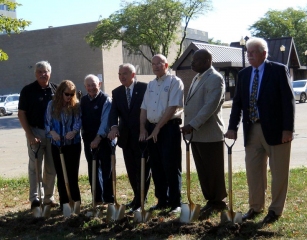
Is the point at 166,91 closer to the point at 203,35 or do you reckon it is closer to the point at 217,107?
the point at 217,107

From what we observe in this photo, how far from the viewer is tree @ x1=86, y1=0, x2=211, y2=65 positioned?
3794 cm

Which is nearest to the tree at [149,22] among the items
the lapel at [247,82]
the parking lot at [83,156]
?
A: the parking lot at [83,156]

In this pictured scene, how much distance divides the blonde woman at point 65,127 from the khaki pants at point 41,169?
1.15ft

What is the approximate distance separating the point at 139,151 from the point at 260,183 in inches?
69.7

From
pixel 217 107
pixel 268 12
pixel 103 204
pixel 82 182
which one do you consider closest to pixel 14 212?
pixel 103 204

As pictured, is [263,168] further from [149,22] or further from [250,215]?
[149,22]

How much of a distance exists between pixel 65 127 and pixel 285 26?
243ft

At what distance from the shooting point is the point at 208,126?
6590 millimetres

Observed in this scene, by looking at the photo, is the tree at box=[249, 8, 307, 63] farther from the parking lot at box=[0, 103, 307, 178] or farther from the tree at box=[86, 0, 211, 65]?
the parking lot at box=[0, 103, 307, 178]

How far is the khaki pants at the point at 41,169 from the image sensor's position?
7.57 m

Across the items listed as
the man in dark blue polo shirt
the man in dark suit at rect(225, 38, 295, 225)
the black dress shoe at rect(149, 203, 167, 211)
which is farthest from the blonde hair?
the man in dark suit at rect(225, 38, 295, 225)

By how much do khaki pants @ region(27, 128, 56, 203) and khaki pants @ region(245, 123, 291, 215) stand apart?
3.08 m

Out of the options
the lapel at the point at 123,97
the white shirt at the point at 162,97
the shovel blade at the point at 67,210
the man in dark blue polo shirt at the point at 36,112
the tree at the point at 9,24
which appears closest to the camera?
the white shirt at the point at 162,97

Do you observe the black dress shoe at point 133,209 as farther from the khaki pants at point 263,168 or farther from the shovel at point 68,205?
the khaki pants at point 263,168
